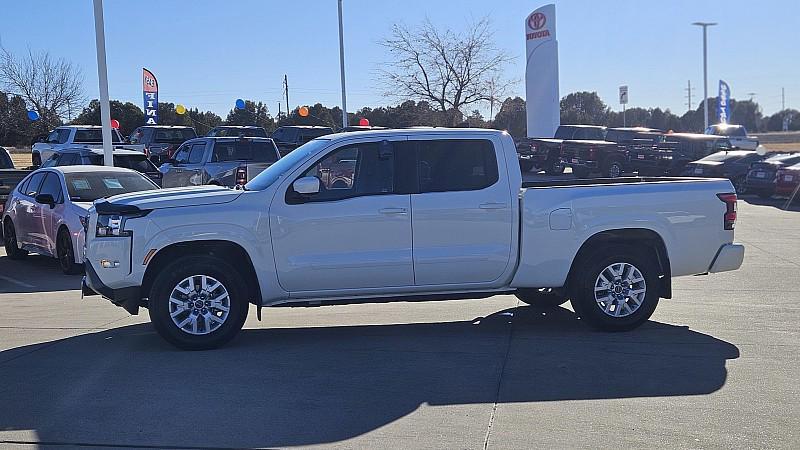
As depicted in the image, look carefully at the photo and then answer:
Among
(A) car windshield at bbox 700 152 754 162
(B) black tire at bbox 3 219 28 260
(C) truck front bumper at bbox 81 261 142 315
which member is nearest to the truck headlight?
(C) truck front bumper at bbox 81 261 142 315

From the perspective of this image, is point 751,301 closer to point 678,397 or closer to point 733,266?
point 733,266

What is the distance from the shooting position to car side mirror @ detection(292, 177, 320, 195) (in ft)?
25.7

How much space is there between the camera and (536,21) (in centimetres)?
4216

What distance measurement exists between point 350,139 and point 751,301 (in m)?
5.14

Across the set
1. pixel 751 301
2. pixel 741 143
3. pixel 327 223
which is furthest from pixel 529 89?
pixel 327 223

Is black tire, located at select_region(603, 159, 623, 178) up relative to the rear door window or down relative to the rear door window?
down

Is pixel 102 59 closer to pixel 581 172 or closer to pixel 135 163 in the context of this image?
pixel 135 163

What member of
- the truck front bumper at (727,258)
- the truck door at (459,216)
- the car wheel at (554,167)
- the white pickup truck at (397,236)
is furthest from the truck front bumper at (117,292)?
the car wheel at (554,167)

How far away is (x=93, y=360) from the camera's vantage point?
751cm

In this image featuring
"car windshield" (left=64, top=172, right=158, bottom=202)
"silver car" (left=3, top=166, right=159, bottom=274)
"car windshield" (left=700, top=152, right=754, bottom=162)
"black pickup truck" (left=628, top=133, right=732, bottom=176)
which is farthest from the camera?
"black pickup truck" (left=628, top=133, right=732, bottom=176)

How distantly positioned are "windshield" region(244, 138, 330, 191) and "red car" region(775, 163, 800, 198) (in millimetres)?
19294

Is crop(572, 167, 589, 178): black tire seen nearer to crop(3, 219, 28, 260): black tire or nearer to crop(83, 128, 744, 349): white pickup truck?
crop(3, 219, 28, 260): black tire

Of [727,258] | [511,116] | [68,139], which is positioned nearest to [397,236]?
[727,258]

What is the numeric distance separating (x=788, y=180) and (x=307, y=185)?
1994cm
